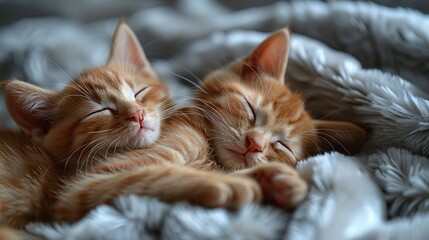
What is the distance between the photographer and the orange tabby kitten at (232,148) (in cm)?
81

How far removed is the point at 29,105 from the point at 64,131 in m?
0.12

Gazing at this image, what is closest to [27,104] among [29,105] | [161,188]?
[29,105]

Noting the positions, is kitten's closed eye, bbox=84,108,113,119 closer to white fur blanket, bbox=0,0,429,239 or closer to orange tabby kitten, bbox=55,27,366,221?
orange tabby kitten, bbox=55,27,366,221

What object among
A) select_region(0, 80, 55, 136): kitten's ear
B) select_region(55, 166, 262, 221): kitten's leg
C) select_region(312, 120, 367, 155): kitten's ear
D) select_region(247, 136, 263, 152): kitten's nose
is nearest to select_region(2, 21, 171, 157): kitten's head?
select_region(0, 80, 55, 136): kitten's ear

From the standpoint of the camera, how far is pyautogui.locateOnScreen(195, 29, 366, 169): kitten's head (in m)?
1.03

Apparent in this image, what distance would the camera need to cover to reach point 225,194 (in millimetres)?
780

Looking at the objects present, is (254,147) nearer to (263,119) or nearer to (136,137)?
(263,119)

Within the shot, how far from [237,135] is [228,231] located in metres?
0.32

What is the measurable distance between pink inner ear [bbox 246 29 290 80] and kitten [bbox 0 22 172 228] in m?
0.24

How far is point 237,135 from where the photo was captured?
1.03 metres

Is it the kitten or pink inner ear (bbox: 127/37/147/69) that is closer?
the kitten

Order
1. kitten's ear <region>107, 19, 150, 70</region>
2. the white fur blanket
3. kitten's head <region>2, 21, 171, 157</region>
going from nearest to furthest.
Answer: the white fur blanket
kitten's head <region>2, 21, 171, 157</region>
kitten's ear <region>107, 19, 150, 70</region>

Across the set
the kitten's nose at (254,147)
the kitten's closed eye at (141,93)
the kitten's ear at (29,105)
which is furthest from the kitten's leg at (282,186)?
the kitten's ear at (29,105)

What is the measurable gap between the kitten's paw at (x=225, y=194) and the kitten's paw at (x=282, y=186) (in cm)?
4
